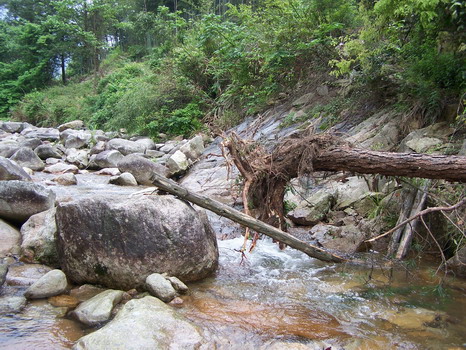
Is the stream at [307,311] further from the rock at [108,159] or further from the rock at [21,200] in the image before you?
the rock at [108,159]

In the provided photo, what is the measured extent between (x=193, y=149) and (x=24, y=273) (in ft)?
27.4

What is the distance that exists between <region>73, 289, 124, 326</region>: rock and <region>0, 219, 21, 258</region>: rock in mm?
2027

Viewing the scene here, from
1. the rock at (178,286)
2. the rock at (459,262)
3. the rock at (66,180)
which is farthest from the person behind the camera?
the rock at (66,180)

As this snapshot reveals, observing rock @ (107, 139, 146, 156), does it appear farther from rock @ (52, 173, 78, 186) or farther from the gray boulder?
the gray boulder

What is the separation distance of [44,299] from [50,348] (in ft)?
3.35

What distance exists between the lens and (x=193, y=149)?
1274 centimetres

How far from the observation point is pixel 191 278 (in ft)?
15.6

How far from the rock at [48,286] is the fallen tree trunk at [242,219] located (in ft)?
5.16

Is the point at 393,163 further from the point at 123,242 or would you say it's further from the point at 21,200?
the point at 21,200

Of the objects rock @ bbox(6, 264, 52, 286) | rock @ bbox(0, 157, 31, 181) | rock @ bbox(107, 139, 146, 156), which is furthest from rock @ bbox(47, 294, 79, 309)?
rock @ bbox(107, 139, 146, 156)

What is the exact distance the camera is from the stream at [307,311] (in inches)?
137

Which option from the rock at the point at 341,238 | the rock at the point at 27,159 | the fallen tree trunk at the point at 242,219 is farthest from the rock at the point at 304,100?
the rock at the point at 27,159

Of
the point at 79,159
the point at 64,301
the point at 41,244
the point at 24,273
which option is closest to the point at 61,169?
the point at 79,159

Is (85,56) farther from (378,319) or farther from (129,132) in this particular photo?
(378,319)
